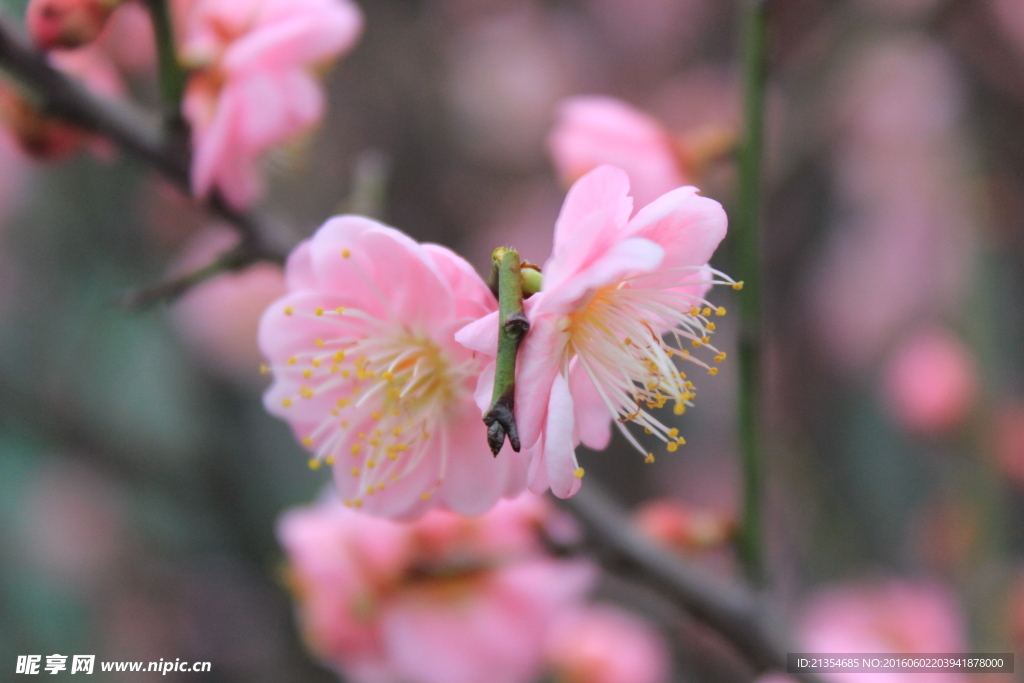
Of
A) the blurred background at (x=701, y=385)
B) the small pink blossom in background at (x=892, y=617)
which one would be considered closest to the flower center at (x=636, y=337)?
the blurred background at (x=701, y=385)

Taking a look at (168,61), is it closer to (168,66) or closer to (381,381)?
(168,66)

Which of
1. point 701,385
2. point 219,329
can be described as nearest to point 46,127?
point 219,329

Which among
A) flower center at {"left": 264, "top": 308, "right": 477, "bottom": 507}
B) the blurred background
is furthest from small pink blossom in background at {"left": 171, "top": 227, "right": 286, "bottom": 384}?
flower center at {"left": 264, "top": 308, "right": 477, "bottom": 507}

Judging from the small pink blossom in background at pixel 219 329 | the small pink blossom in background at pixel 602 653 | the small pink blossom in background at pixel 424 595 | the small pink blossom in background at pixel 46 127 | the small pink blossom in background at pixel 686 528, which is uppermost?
the small pink blossom in background at pixel 46 127

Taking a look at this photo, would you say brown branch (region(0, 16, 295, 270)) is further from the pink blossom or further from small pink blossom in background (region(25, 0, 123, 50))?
the pink blossom

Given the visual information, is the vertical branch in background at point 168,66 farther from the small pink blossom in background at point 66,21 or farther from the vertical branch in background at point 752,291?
the vertical branch in background at point 752,291

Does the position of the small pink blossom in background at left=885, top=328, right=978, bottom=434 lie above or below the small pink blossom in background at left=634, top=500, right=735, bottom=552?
above
